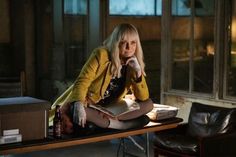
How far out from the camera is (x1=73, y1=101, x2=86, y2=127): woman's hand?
2992 mm

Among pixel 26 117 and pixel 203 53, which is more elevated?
pixel 203 53

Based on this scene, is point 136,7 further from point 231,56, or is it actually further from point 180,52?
point 231,56

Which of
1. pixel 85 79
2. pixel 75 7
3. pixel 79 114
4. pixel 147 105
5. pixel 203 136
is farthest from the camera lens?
pixel 75 7

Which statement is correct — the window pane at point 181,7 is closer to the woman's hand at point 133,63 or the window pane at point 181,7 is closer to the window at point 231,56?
the window at point 231,56

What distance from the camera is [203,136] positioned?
4.03 meters

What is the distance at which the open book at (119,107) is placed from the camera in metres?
3.20

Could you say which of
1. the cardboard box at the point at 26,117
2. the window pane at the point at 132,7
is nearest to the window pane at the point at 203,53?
the window pane at the point at 132,7

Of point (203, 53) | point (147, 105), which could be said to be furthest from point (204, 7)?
point (147, 105)

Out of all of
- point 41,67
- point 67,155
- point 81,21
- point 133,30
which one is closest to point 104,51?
point 133,30

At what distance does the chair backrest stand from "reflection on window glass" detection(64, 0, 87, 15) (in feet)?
11.2

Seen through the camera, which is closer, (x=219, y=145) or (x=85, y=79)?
(x=85, y=79)

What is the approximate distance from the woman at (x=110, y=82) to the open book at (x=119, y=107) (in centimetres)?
3

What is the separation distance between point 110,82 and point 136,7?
18.6ft

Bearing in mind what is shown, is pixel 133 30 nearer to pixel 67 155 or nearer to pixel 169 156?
pixel 169 156
